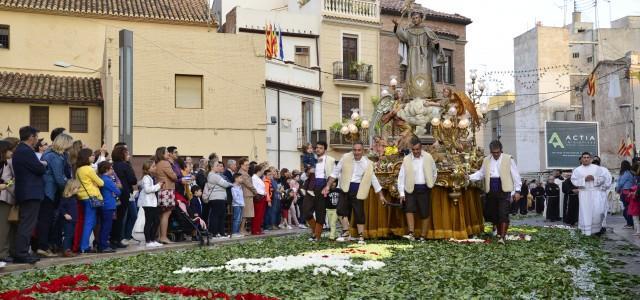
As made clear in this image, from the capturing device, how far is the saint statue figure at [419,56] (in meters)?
18.5

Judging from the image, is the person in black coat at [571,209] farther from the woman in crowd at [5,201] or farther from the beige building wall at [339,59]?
the beige building wall at [339,59]

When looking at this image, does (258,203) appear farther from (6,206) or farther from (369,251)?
(6,206)

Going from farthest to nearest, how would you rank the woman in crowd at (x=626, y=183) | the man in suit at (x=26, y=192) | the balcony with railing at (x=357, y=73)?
the balcony with railing at (x=357, y=73)
the woman in crowd at (x=626, y=183)
the man in suit at (x=26, y=192)

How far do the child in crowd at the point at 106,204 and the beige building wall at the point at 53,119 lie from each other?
20.6m

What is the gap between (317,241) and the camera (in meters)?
15.6

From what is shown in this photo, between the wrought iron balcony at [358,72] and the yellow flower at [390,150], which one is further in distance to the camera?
the wrought iron balcony at [358,72]

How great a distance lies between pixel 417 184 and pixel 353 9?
94.8ft

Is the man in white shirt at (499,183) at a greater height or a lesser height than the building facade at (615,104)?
lesser

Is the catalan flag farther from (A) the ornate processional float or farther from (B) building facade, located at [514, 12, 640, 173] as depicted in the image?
(B) building facade, located at [514, 12, 640, 173]

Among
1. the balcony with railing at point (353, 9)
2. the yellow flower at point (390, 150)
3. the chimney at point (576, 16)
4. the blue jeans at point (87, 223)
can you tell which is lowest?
the blue jeans at point (87, 223)

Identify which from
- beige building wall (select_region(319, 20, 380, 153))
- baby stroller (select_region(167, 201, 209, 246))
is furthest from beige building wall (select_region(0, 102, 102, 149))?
baby stroller (select_region(167, 201, 209, 246))

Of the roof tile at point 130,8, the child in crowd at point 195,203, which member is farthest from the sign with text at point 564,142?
the child in crowd at point 195,203

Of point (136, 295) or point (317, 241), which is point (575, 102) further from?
point (136, 295)

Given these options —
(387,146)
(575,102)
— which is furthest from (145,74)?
(575,102)
